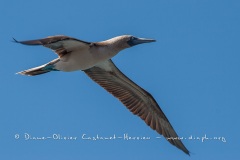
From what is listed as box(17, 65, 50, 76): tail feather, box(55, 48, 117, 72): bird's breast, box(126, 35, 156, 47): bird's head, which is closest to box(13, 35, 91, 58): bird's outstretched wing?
box(55, 48, 117, 72): bird's breast

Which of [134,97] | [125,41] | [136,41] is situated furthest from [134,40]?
[134,97]

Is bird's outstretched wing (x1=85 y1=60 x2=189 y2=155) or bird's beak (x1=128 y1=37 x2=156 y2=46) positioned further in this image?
bird's outstretched wing (x1=85 y1=60 x2=189 y2=155)

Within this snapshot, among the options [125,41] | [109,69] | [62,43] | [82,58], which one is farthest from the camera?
[109,69]

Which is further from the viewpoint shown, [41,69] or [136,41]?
[136,41]

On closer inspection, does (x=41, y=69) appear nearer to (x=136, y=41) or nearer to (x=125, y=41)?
(x=125, y=41)

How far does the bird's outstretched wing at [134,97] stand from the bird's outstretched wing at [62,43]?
80.6 inches

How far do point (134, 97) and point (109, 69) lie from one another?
135 cm

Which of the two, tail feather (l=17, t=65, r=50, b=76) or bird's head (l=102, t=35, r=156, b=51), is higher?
bird's head (l=102, t=35, r=156, b=51)

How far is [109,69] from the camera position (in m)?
19.0

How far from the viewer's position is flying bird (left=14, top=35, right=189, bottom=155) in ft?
54.8

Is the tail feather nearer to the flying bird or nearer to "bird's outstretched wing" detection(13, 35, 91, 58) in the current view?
the flying bird

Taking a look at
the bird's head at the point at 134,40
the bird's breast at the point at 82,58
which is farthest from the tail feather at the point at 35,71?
the bird's head at the point at 134,40

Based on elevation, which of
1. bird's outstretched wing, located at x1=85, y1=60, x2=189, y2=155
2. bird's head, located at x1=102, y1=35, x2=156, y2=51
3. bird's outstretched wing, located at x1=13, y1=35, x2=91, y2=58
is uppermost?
bird's head, located at x1=102, y1=35, x2=156, y2=51

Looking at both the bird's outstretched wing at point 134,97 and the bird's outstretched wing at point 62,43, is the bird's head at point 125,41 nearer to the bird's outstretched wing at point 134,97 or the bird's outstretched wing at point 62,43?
the bird's outstretched wing at point 62,43
